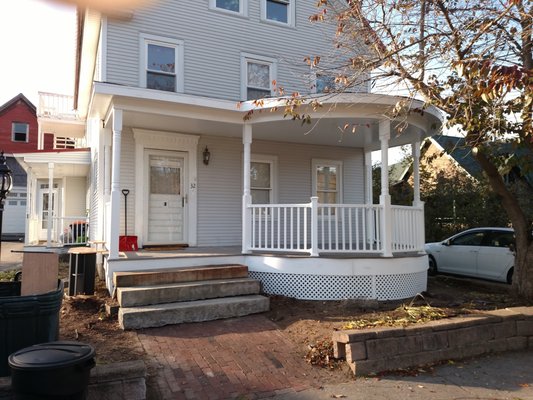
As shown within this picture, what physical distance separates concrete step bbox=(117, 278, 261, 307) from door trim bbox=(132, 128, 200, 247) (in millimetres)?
2780

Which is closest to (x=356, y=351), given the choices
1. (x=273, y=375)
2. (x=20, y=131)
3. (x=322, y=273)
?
(x=273, y=375)

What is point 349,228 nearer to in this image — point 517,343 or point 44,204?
point 517,343

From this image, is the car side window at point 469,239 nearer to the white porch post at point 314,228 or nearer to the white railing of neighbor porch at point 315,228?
the white railing of neighbor porch at point 315,228

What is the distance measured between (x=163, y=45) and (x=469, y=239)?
8.59m

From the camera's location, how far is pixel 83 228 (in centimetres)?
1220

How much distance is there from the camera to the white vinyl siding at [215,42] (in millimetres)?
8836

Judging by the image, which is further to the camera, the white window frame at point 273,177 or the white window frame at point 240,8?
the white window frame at point 273,177

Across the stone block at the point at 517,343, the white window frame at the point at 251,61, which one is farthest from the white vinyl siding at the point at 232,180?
the stone block at the point at 517,343

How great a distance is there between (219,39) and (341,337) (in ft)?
26.0

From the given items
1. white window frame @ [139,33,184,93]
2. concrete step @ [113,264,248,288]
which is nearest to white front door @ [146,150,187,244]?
white window frame @ [139,33,184,93]

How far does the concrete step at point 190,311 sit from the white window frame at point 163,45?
17.3ft

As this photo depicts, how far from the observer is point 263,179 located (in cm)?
1020

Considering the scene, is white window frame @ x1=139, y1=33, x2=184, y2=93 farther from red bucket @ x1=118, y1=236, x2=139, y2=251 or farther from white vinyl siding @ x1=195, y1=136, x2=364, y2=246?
red bucket @ x1=118, y1=236, x2=139, y2=251

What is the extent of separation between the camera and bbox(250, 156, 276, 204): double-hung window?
33.1 ft
